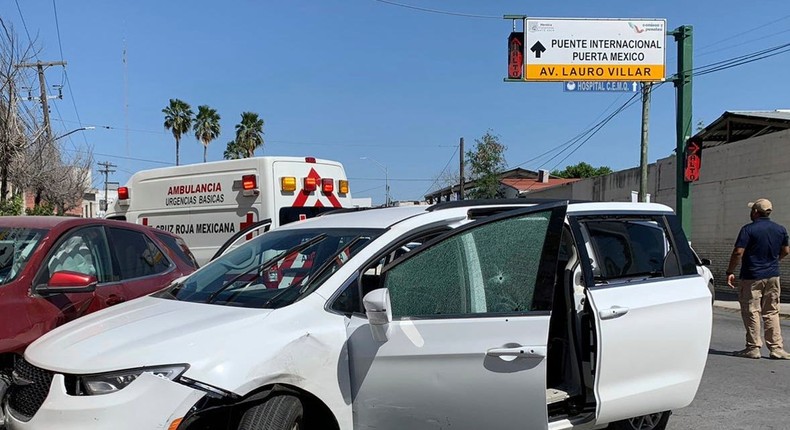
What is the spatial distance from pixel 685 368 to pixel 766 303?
406cm

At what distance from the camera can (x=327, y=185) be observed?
9242 millimetres

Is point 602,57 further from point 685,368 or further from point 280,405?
point 280,405

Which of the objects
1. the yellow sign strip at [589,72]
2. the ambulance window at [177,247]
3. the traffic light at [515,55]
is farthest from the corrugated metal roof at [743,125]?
the ambulance window at [177,247]

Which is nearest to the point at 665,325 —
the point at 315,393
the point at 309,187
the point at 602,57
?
the point at 315,393

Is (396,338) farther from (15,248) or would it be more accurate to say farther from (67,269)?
(15,248)

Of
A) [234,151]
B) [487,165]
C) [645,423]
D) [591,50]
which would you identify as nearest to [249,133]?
[234,151]

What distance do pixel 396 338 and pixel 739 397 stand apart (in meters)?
4.24

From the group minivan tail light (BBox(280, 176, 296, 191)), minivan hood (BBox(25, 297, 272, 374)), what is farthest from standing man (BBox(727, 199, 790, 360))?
minivan hood (BBox(25, 297, 272, 374))

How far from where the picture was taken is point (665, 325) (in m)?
3.89

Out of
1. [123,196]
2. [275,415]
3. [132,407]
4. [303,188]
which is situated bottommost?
[275,415]

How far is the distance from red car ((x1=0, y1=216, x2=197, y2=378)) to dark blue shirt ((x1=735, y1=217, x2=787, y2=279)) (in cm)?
645

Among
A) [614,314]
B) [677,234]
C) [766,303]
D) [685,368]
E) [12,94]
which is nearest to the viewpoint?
[614,314]

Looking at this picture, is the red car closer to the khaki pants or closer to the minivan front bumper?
the minivan front bumper

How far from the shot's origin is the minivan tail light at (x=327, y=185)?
362 inches
